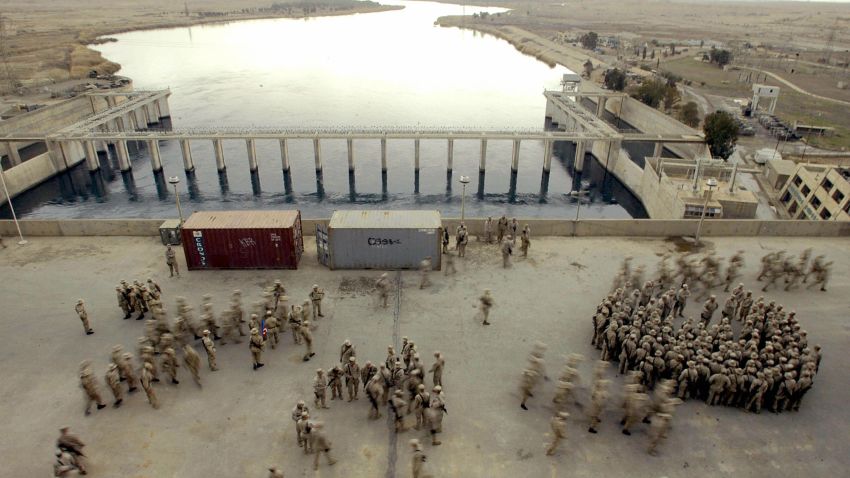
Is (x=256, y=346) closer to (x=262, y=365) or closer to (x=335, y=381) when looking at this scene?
(x=262, y=365)

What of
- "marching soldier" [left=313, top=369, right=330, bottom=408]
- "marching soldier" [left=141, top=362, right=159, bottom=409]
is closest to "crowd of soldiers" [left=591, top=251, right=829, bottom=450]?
"marching soldier" [left=313, top=369, right=330, bottom=408]

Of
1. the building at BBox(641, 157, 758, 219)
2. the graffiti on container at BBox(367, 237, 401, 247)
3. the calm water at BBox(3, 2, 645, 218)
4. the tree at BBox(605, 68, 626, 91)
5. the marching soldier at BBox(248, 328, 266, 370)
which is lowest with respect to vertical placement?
the calm water at BBox(3, 2, 645, 218)

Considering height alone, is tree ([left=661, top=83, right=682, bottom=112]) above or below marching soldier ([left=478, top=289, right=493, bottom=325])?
below

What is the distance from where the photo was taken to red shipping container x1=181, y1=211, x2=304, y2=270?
23016mm

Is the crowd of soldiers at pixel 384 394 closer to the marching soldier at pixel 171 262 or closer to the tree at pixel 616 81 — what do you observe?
the marching soldier at pixel 171 262

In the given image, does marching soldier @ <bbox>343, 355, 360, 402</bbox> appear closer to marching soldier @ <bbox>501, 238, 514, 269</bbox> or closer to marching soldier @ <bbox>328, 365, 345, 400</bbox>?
marching soldier @ <bbox>328, 365, 345, 400</bbox>

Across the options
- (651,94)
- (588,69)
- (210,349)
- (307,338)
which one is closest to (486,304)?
(307,338)

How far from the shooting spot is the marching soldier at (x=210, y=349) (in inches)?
651

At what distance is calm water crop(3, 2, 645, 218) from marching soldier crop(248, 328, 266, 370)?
31.0 m

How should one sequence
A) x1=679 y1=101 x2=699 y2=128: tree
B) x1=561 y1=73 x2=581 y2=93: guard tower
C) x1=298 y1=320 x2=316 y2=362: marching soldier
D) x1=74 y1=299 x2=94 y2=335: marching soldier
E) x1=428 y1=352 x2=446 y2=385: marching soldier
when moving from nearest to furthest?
x1=428 y1=352 x2=446 y2=385: marching soldier < x1=298 y1=320 x2=316 y2=362: marching soldier < x1=74 y1=299 x2=94 y2=335: marching soldier < x1=679 y1=101 x2=699 y2=128: tree < x1=561 y1=73 x2=581 y2=93: guard tower

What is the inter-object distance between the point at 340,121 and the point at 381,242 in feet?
174

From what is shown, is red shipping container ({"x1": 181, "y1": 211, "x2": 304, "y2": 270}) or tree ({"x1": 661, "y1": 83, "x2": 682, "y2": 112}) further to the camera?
tree ({"x1": 661, "y1": 83, "x2": 682, "y2": 112})

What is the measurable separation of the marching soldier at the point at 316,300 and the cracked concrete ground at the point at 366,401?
0.59 meters

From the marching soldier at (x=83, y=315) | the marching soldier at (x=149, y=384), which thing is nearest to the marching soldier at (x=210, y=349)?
the marching soldier at (x=149, y=384)
